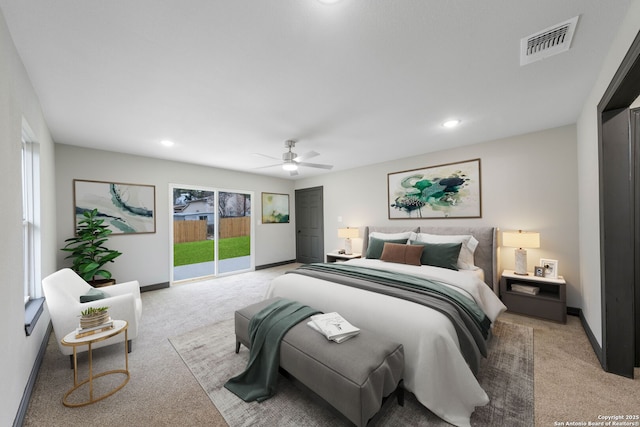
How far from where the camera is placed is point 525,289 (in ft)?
10.8

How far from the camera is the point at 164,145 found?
12.6ft

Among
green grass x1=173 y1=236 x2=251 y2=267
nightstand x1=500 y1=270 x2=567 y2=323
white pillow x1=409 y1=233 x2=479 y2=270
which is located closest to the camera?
nightstand x1=500 y1=270 x2=567 y2=323

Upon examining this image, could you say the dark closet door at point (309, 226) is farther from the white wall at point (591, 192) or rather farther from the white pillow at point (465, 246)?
the white wall at point (591, 192)

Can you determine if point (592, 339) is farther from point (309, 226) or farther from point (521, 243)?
point (309, 226)

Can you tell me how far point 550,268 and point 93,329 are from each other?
4.97 meters

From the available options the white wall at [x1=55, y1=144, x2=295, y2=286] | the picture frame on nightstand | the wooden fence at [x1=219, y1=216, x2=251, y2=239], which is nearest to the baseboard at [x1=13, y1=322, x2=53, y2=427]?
the white wall at [x1=55, y1=144, x2=295, y2=286]

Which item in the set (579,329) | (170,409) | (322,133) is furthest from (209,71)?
(579,329)

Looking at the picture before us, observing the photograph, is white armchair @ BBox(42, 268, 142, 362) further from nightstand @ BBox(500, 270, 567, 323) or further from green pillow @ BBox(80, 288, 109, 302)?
nightstand @ BBox(500, 270, 567, 323)

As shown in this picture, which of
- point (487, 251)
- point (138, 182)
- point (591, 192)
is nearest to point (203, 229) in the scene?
point (138, 182)

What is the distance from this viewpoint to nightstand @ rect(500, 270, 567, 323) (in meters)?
2.99

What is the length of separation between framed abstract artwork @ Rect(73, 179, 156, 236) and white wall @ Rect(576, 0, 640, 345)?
5.99 metres

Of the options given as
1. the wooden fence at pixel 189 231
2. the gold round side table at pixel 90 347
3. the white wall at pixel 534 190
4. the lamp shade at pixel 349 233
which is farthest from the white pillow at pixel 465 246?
the wooden fence at pixel 189 231

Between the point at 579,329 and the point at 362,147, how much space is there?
11.7ft

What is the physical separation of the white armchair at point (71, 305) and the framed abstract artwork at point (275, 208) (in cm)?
402
